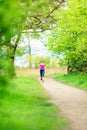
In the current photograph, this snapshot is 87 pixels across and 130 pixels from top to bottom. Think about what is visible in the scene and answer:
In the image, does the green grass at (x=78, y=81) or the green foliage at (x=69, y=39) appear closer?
the green grass at (x=78, y=81)

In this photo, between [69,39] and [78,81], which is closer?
[78,81]

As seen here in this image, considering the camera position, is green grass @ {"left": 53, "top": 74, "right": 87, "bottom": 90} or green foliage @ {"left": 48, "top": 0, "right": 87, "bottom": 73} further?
green foliage @ {"left": 48, "top": 0, "right": 87, "bottom": 73}

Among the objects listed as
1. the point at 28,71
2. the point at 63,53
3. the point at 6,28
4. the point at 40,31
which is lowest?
the point at 28,71

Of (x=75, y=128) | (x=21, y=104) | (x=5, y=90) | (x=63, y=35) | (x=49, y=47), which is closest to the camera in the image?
(x=5, y=90)

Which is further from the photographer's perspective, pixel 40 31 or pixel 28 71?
pixel 28 71

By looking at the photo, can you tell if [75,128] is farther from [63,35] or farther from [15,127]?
[63,35]

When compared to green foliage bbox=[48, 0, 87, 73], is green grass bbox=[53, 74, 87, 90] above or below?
below

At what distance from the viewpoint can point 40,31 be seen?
35719 millimetres

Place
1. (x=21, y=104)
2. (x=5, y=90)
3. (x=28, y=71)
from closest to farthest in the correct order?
(x=5, y=90) < (x=21, y=104) < (x=28, y=71)

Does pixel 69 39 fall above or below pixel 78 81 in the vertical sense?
above

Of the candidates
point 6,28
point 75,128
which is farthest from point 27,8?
point 75,128

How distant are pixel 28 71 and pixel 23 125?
1998 inches

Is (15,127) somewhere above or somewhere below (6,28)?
below

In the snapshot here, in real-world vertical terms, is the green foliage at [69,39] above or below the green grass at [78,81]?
above
